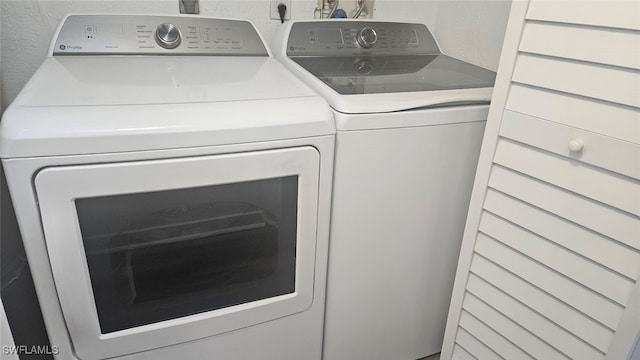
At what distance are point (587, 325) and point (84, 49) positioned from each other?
1459 millimetres

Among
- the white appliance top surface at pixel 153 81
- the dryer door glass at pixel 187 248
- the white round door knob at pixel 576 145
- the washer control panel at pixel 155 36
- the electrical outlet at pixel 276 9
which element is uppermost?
the electrical outlet at pixel 276 9

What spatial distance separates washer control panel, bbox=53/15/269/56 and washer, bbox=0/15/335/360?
4 cm

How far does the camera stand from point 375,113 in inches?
Answer: 38.8

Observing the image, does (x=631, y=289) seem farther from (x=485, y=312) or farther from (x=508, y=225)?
(x=485, y=312)

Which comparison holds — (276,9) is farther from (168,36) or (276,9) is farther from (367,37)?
(168,36)

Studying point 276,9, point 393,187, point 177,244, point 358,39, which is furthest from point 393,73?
point 177,244

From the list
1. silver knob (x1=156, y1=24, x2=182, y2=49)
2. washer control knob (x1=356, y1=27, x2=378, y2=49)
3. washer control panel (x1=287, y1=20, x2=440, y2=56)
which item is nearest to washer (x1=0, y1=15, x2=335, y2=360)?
silver knob (x1=156, y1=24, x2=182, y2=49)

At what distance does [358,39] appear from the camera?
5.03 ft

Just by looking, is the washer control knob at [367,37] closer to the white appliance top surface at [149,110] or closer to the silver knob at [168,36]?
the white appliance top surface at [149,110]

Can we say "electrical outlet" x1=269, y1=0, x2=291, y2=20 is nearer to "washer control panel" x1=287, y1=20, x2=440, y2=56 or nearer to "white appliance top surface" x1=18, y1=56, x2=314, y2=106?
"washer control panel" x1=287, y1=20, x2=440, y2=56

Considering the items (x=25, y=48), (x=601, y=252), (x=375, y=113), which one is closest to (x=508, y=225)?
(x=601, y=252)

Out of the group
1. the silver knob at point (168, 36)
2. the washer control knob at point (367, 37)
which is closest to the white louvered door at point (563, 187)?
the washer control knob at point (367, 37)

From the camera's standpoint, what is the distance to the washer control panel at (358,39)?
4.79ft

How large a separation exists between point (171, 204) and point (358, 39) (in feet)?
3.14
